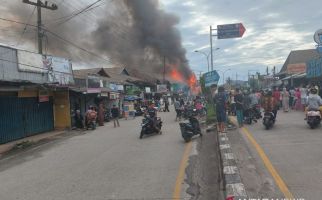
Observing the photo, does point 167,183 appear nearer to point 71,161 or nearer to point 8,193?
point 8,193

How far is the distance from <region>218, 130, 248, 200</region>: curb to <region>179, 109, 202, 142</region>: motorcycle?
11.5ft

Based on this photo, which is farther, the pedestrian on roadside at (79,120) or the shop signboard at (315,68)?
the shop signboard at (315,68)

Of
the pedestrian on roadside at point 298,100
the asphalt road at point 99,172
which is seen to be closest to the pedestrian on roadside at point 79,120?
the asphalt road at point 99,172

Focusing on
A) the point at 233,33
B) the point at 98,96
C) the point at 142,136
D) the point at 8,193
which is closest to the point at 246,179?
the point at 8,193

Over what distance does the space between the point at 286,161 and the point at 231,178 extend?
2.26 metres

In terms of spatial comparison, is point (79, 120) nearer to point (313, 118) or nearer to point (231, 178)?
point (313, 118)

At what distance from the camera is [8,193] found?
26.8 ft

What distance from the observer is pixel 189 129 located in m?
15.0

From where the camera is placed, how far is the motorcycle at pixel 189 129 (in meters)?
14.7

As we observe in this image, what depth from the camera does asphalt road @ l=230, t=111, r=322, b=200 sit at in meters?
6.75

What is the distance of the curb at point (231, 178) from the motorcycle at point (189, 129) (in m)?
→ 3.49

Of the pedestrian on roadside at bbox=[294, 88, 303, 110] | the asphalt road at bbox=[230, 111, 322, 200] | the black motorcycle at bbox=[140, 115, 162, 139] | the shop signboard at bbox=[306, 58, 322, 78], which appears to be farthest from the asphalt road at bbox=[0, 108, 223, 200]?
the shop signboard at bbox=[306, 58, 322, 78]

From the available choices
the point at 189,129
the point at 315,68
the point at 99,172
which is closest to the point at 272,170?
the point at 99,172

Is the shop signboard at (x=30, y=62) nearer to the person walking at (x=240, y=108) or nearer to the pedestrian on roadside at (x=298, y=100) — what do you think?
the person walking at (x=240, y=108)
